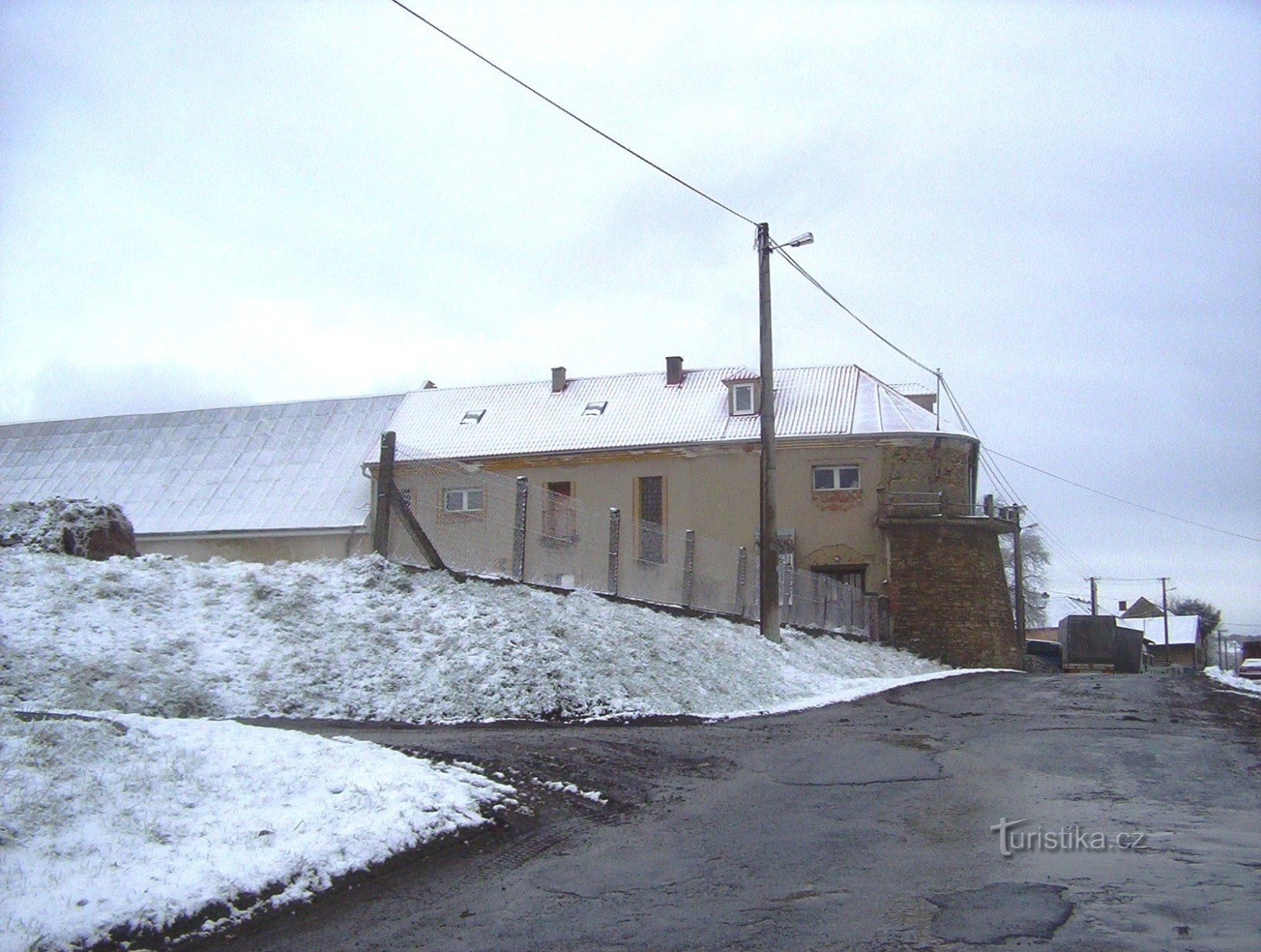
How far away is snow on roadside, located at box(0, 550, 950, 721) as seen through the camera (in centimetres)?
1067

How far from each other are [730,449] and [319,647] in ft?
97.7

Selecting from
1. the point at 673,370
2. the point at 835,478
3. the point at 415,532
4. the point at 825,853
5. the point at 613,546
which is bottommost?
the point at 825,853

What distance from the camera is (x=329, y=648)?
40.4ft

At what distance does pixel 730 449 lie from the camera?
1624 inches

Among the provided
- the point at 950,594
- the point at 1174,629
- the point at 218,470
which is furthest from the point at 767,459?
the point at 1174,629

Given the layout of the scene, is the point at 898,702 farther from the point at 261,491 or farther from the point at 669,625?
the point at 261,491

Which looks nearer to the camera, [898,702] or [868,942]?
[868,942]

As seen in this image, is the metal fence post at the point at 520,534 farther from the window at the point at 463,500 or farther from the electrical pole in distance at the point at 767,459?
the electrical pole in distance at the point at 767,459

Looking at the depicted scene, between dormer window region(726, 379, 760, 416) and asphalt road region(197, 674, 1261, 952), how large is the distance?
104 feet

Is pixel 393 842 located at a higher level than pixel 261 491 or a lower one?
lower

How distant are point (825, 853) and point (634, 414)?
38.3 meters

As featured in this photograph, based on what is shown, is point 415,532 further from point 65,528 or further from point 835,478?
point 835,478

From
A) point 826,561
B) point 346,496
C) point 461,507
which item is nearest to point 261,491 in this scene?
point 346,496
